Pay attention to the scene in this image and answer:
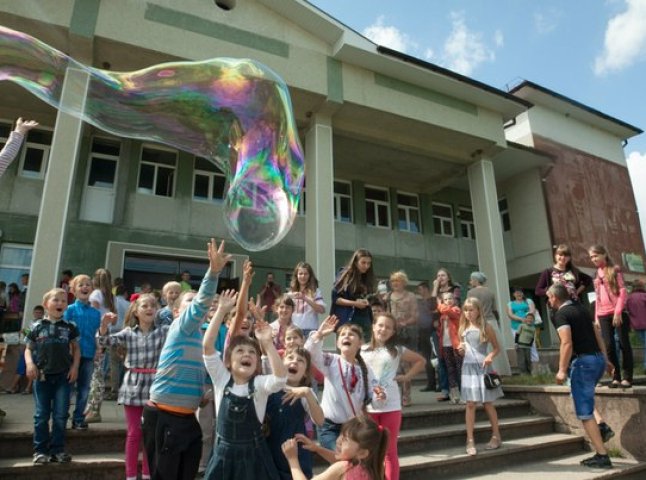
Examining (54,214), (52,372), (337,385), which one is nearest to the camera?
(337,385)

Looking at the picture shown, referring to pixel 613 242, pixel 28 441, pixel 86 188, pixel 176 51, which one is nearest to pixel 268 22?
pixel 176 51

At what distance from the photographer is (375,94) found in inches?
467

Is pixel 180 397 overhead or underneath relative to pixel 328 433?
overhead

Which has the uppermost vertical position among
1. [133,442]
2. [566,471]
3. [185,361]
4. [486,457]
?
[185,361]

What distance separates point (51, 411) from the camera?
151 inches

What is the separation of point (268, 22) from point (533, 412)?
1052 centimetres

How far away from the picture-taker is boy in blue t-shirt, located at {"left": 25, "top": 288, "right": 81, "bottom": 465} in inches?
144

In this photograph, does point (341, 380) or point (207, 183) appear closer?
point (341, 380)

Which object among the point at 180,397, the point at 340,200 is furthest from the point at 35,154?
the point at 180,397

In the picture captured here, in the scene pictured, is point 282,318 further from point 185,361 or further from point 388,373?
point 185,361

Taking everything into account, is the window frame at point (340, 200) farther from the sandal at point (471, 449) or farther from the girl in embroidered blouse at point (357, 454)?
the girl in embroidered blouse at point (357, 454)

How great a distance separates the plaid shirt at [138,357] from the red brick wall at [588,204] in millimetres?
17043

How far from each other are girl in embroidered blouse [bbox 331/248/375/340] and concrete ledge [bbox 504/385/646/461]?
3151 mm

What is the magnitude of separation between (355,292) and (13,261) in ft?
35.1
